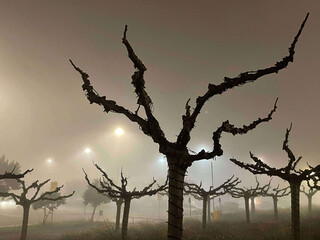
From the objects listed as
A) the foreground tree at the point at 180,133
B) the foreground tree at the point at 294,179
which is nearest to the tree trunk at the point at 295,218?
the foreground tree at the point at 294,179

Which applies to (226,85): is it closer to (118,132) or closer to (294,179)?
(294,179)

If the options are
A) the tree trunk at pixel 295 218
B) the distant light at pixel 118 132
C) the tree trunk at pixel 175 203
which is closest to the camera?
the tree trunk at pixel 175 203

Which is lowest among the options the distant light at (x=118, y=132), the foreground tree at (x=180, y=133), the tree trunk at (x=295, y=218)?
the tree trunk at (x=295, y=218)

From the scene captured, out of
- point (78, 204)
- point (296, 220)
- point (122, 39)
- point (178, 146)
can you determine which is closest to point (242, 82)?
point (178, 146)

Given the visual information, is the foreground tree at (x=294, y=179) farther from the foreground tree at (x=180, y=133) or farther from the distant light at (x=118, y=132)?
the distant light at (x=118, y=132)

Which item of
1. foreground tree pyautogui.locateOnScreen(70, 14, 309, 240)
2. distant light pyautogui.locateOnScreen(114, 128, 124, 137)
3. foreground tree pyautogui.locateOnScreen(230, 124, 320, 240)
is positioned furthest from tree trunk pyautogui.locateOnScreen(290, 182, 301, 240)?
distant light pyautogui.locateOnScreen(114, 128, 124, 137)

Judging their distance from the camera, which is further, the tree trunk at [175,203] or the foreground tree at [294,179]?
the foreground tree at [294,179]

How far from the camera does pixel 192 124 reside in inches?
185

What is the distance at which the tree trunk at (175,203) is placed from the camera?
4.24 m

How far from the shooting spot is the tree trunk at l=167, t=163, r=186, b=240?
13.9 ft

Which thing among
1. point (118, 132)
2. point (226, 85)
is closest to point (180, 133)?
point (226, 85)

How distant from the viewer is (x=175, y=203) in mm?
4367

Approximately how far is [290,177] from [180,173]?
7062 millimetres

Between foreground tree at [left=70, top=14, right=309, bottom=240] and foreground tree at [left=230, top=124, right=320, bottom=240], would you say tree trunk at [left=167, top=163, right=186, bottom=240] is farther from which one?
foreground tree at [left=230, top=124, right=320, bottom=240]
